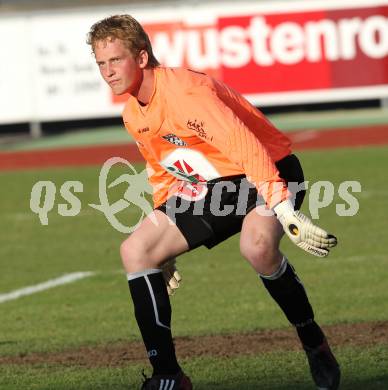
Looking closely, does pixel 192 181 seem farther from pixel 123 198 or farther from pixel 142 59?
pixel 123 198

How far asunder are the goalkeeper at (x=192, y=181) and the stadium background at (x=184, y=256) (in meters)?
0.63

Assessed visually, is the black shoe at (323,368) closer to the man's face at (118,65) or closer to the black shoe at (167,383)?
the black shoe at (167,383)

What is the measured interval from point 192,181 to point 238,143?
83 cm

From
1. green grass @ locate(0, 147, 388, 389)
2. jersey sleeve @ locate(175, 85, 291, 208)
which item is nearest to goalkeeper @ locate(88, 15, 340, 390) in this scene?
jersey sleeve @ locate(175, 85, 291, 208)

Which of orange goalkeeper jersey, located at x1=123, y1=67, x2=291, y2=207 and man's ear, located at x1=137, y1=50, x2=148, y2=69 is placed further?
man's ear, located at x1=137, y1=50, x2=148, y2=69

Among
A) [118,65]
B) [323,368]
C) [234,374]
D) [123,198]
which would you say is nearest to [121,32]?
[118,65]

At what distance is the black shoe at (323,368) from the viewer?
22.4 feet

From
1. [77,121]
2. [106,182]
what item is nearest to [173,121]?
[106,182]

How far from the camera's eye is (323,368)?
684cm

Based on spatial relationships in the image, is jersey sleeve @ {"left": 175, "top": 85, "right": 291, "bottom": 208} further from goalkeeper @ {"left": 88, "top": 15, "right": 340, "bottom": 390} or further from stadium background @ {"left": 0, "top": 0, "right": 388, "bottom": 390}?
stadium background @ {"left": 0, "top": 0, "right": 388, "bottom": 390}

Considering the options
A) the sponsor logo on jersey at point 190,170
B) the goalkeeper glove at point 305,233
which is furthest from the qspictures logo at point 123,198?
the goalkeeper glove at point 305,233

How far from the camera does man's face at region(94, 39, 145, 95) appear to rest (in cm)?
648

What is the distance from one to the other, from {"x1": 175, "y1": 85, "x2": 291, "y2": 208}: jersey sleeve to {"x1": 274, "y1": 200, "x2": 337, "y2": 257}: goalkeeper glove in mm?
102

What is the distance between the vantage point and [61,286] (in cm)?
1155
